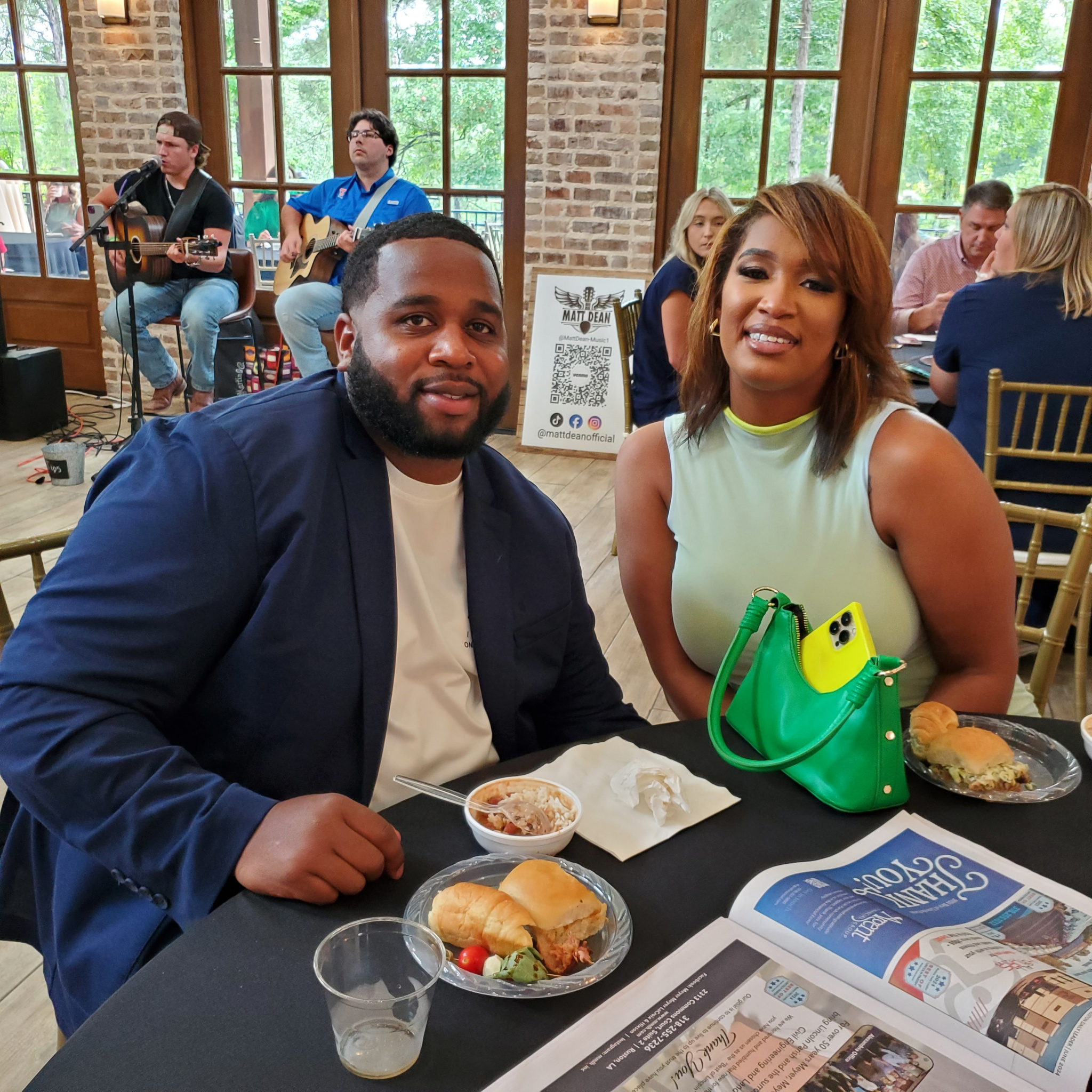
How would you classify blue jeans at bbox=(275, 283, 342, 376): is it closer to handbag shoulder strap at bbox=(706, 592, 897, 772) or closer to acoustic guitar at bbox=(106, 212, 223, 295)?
acoustic guitar at bbox=(106, 212, 223, 295)

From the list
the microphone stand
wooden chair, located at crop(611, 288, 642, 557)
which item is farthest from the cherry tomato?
the microphone stand

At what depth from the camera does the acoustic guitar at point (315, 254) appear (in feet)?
16.0

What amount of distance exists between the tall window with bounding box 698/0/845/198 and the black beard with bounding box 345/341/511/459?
4.17 metres

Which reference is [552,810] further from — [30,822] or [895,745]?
[30,822]

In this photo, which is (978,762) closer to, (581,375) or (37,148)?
(581,375)

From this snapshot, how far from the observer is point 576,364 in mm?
5078

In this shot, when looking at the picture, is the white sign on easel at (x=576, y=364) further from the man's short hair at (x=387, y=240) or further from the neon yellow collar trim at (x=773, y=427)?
the man's short hair at (x=387, y=240)

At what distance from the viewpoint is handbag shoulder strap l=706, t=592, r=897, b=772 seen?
0.91m

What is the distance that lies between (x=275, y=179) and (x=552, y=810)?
5430 millimetres

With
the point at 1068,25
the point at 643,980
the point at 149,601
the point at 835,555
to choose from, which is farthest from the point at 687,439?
the point at 1068,25

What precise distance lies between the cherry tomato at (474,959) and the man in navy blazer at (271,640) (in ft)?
Result: 0.39

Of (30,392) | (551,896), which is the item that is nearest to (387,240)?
(551,896)

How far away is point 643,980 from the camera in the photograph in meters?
0.71

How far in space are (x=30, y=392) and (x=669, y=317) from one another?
3551 millimetres
